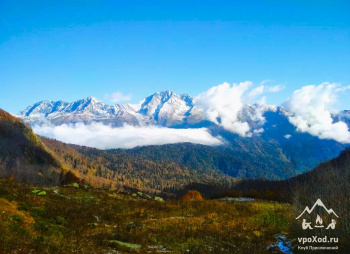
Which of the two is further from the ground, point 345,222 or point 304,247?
point 345,222

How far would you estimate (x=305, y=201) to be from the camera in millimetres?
26375

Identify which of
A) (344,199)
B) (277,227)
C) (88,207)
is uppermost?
(344,199)

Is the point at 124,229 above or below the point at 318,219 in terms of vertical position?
below

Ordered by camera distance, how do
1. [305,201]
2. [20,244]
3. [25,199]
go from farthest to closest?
[25,199]
[305,201]
[20,244]

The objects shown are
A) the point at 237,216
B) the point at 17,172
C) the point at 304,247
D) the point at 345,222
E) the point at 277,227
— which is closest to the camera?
the point at 345,222

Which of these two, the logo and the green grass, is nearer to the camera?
the green grass

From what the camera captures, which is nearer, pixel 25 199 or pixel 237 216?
pixel 25 199

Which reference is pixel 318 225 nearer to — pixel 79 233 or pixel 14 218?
pixel 79 233

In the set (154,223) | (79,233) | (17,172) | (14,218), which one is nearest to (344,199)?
(154,223)

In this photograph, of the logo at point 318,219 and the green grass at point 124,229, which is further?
the logo at point 318,219

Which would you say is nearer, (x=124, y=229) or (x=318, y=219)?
(x=318, y=219)

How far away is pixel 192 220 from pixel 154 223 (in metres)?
5.15

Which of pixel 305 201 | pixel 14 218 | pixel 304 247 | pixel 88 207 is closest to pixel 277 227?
pixel 305 201

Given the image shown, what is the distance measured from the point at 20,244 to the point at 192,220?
20.2 meters
